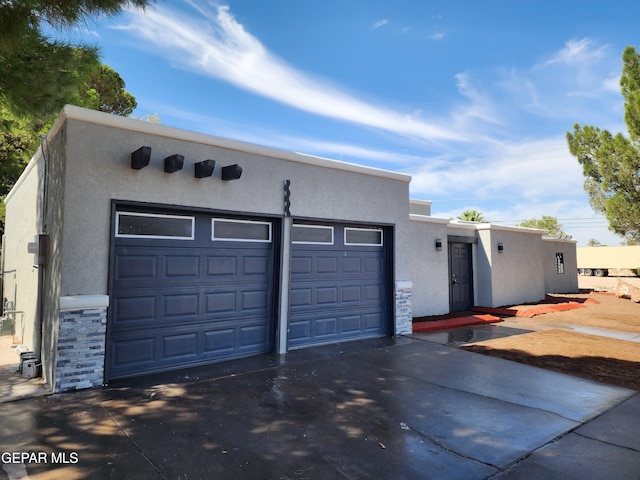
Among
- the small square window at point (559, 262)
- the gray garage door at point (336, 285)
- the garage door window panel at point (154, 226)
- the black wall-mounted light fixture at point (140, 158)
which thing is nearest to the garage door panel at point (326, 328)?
the gray garage door at point (336, 285)

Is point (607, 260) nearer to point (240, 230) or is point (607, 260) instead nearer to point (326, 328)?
point (326, 328)

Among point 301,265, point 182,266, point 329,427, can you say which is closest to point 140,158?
point 182,266

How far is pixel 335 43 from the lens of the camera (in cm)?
1119

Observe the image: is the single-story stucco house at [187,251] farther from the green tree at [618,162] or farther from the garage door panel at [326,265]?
the green tree at [618,162]

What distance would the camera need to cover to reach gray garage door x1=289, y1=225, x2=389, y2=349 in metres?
7.24

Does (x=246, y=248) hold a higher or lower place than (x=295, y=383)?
higher

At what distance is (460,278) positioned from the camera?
488 inches

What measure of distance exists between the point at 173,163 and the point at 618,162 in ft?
52.1

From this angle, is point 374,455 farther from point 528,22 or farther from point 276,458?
point 528,22

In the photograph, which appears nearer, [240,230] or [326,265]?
[240,230]

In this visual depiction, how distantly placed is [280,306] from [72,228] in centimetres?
348

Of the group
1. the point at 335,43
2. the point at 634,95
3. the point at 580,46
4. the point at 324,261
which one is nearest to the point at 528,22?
the point at 580,46

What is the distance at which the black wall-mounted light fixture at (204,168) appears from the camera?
18.5ft

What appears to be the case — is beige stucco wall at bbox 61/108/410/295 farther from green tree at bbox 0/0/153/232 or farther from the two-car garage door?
green tree at bbox 0/0/153/232
